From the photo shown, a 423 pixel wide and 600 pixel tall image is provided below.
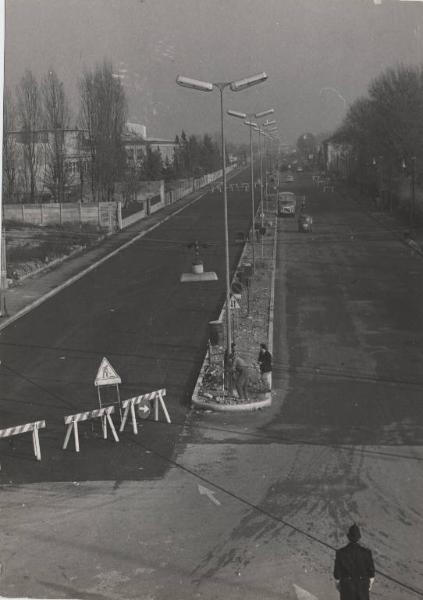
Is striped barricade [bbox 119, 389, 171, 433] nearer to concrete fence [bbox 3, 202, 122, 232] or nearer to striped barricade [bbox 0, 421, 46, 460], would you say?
striped barricade [bbox 0, 421, 46, 460]

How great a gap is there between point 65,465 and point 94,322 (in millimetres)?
11938

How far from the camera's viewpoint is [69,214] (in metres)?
52.8

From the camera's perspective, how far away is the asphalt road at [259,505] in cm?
914

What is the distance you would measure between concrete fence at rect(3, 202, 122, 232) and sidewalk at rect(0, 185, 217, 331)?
148cm

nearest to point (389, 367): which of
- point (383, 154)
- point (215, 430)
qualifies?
point (215, 430)

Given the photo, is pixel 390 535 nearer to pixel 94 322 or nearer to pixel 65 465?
pixel 65 465

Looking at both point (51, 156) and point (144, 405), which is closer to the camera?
point (144, 405)

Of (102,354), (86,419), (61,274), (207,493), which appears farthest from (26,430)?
(61,274)

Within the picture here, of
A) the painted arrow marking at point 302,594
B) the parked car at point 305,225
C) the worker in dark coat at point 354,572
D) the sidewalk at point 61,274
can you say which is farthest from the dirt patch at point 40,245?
the worker in dark coat at point 354,572

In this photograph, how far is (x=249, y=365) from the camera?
741 inches

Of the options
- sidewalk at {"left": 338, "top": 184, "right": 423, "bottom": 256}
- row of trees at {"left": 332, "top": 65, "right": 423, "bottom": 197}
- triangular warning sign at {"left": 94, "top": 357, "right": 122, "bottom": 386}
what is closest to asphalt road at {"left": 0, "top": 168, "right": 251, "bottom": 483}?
triangular warning sign at {"left": 94, "top": 357, "right": 122, "bottom": 386}

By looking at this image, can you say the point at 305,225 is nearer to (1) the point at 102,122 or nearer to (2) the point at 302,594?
(1) the point at 102,122

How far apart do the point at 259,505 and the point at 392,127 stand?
61709 mm

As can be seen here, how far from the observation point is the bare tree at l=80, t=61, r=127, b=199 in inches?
2464
